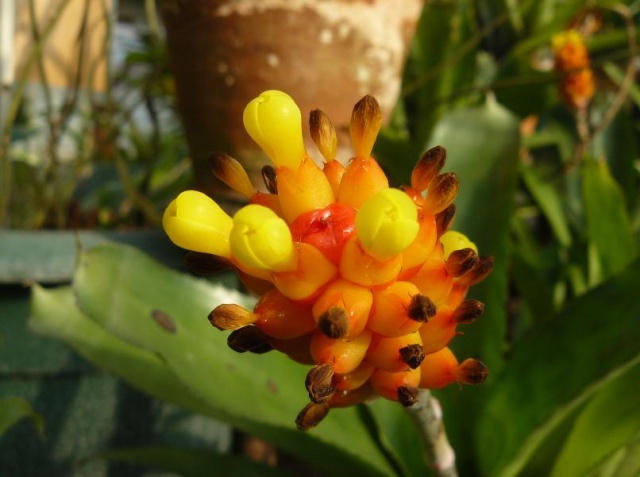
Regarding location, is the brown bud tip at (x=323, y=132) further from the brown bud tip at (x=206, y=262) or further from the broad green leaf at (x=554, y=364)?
the broad green leaf at (x=554, y=364)

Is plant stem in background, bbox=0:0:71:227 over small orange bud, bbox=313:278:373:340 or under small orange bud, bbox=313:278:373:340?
under

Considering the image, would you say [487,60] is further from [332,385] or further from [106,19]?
[332,385]

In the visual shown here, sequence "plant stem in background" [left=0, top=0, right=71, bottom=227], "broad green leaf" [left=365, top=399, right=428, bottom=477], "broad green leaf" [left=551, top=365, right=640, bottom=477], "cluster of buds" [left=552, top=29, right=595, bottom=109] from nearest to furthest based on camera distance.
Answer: "broad green leaf" [left=551, top=365, right=640, bottom=477] < "broad green leaf" [left=365, top=399, right=428, bottom=477] < "plant stem in background" [left=0, top=0, right=71, bottom=227] < "cluster of buds" [left=552, top=29, right=595, bottom=109]

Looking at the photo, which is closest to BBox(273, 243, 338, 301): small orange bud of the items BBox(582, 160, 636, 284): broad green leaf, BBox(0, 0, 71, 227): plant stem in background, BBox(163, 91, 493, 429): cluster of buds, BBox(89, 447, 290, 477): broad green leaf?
BBox(163, 91, 493, 429): cluster of buds

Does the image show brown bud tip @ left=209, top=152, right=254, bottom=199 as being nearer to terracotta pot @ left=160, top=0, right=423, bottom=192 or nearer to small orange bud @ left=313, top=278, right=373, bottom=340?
small orange bud @ left=313, top=278, right=373, bottom=340

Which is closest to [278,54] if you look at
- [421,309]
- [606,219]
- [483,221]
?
[483,221]

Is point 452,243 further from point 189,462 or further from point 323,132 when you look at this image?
point 189,462
